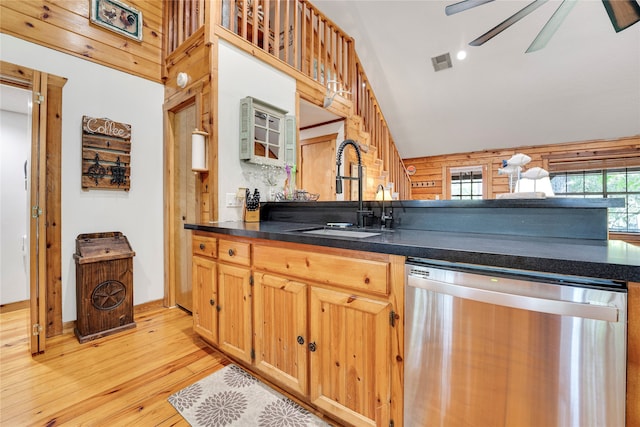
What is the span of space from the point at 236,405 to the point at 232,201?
1.50 m

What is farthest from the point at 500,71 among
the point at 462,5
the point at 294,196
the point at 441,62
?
the point at 294,196

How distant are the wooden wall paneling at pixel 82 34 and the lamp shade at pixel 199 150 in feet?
3.88

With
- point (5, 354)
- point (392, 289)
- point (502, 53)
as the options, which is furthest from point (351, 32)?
point (5, 354)

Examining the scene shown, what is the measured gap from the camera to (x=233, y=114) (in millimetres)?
2410

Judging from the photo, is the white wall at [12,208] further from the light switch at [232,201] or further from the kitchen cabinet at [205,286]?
the light switch at [232,201]

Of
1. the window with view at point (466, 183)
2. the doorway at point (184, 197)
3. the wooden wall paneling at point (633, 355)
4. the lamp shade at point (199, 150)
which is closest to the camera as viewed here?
the wooden wall paneling at point (633, 355)

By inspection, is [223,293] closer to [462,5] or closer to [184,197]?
[184,197]

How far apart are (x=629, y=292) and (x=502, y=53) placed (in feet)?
15.1

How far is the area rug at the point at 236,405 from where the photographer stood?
4.42 feet

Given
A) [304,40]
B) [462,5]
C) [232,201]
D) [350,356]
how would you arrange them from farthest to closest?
[304,40] < [232,201] < [462,5] < [350,356]

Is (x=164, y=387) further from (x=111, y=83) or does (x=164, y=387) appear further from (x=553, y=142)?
(x=553, y=142)

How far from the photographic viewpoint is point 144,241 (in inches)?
108

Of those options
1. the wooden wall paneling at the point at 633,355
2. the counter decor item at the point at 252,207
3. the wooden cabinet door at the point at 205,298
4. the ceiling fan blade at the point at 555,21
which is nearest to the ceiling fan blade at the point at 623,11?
the ceiling fan blade at the point at 555,21

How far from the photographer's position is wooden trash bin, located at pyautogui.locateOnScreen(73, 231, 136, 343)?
2158 mm
